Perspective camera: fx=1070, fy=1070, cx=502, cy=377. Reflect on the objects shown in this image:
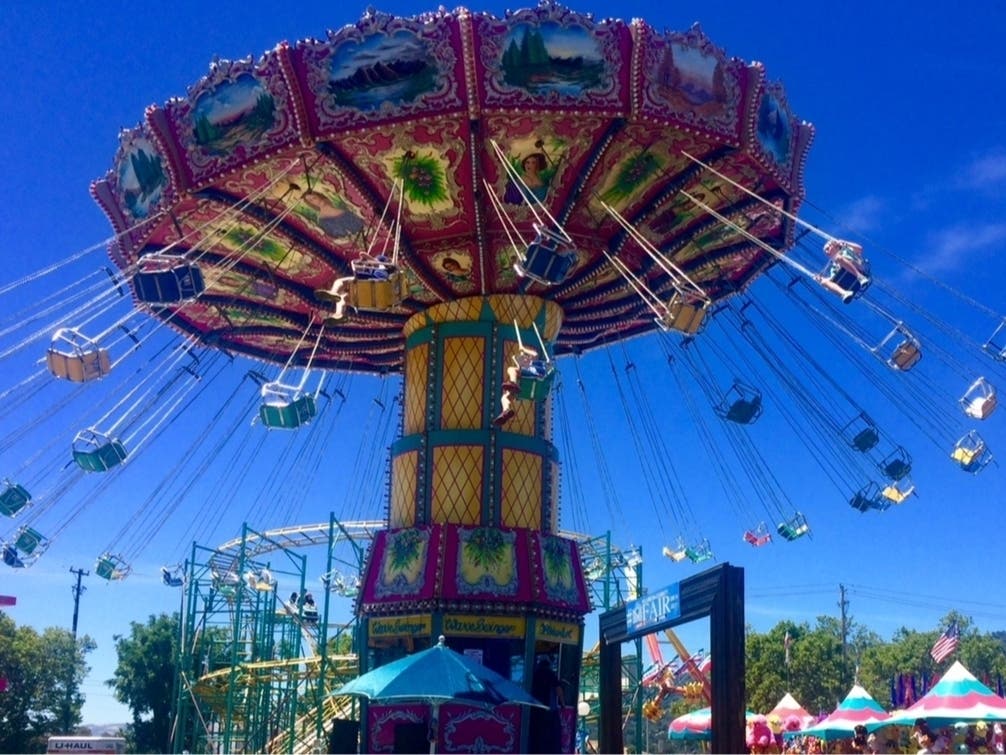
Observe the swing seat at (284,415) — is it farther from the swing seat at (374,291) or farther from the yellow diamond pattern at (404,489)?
the yellow diamond pattern at (404,489)

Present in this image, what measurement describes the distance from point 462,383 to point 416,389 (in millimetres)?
993

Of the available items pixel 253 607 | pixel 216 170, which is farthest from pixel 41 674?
pixel 216 170

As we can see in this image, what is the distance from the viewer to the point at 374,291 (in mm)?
14445

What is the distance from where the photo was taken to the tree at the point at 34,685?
4728 cm

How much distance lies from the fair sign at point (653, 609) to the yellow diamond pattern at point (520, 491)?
2986 millimetres

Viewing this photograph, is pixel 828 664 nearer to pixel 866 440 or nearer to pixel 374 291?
pixel 866 440

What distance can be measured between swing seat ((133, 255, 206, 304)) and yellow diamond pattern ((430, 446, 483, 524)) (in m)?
5.25

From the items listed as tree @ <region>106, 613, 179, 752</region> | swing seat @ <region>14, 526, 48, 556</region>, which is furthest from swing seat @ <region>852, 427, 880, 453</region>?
tree @ <region>106, 613, 179, 752</region>

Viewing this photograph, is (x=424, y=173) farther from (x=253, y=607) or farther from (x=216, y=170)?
(x=253, y=607)

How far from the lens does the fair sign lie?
43.7 ft

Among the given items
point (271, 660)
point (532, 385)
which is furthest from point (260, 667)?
point (532, 385)

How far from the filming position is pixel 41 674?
49.9 meters

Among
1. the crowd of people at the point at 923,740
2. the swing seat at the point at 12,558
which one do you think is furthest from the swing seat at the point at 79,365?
the crowd of people at the point at 923,740

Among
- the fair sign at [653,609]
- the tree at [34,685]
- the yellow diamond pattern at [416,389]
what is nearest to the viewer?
the fair sign at [653,609]
